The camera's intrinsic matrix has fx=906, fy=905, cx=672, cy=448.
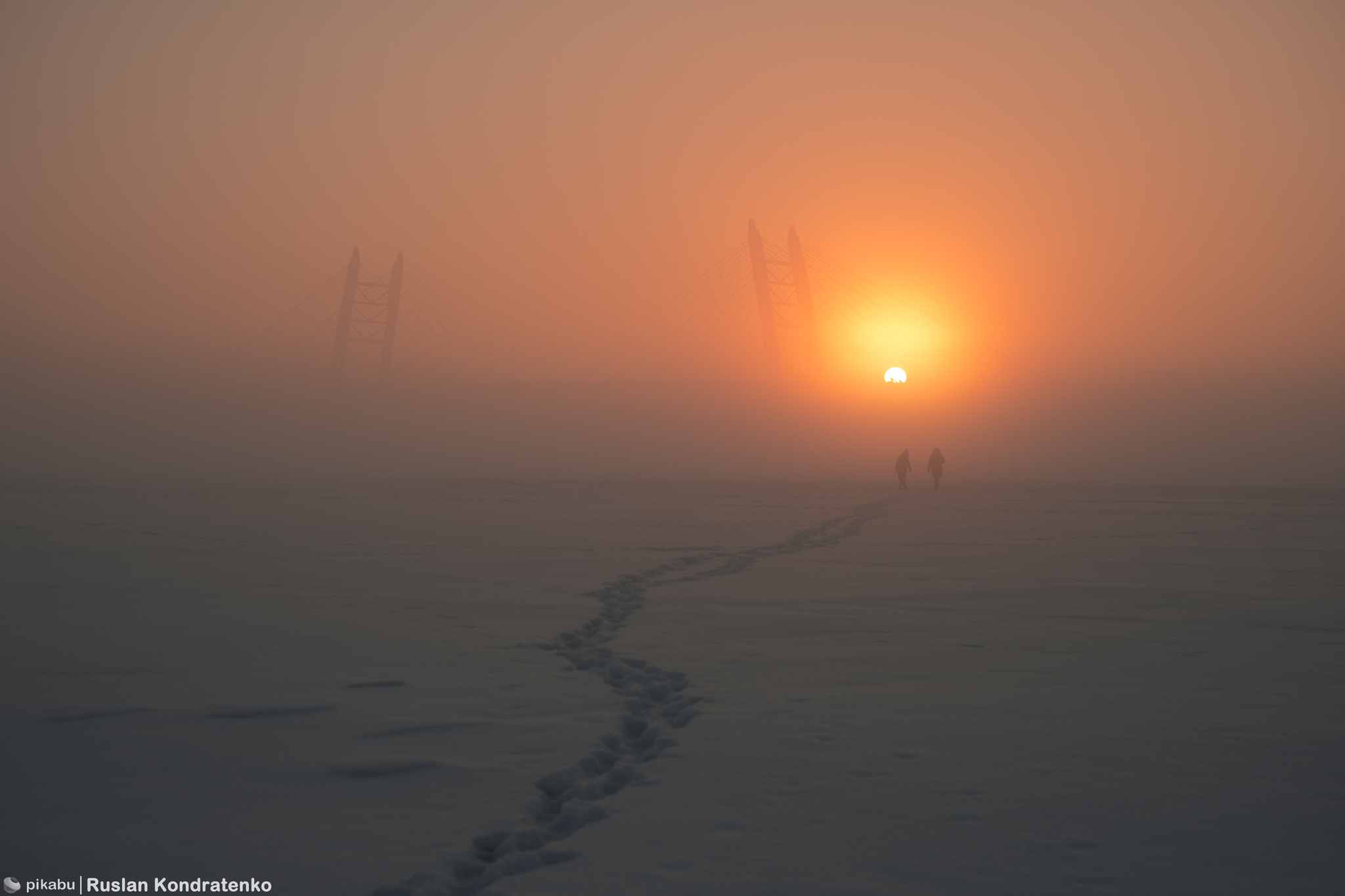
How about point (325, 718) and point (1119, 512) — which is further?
point (1119, 512)

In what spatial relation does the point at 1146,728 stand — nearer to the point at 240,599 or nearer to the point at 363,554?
the point at 240,599

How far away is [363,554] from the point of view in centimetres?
1109

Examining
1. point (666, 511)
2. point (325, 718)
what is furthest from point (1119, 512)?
point (325, 718)

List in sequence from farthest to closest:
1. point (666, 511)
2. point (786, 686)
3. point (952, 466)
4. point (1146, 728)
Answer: point (952, 466) → point (666, 511) → point (786, 686) → point (1146, 728)

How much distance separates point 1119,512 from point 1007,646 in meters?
15.2

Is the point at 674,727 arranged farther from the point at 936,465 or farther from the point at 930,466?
the point at 936,465

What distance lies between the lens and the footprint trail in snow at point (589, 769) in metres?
2.85

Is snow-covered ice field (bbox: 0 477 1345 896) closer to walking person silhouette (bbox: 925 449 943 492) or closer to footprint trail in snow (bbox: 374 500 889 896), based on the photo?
footprint trail in snow (bbox: 374 500 889 896)

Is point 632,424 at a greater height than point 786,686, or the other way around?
point 632,424

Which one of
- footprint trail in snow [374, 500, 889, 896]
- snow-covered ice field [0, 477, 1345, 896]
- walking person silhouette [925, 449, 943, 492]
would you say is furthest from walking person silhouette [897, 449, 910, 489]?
footprint trail in snow [374, 500, 889, 896]

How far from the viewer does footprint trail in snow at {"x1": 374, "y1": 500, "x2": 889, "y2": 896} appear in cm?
285

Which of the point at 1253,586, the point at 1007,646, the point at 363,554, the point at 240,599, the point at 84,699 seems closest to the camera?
the point at 84,699

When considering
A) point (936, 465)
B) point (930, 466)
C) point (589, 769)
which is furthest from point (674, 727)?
point (936, 465)

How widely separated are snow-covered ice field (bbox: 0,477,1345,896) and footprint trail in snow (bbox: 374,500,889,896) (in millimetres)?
17
